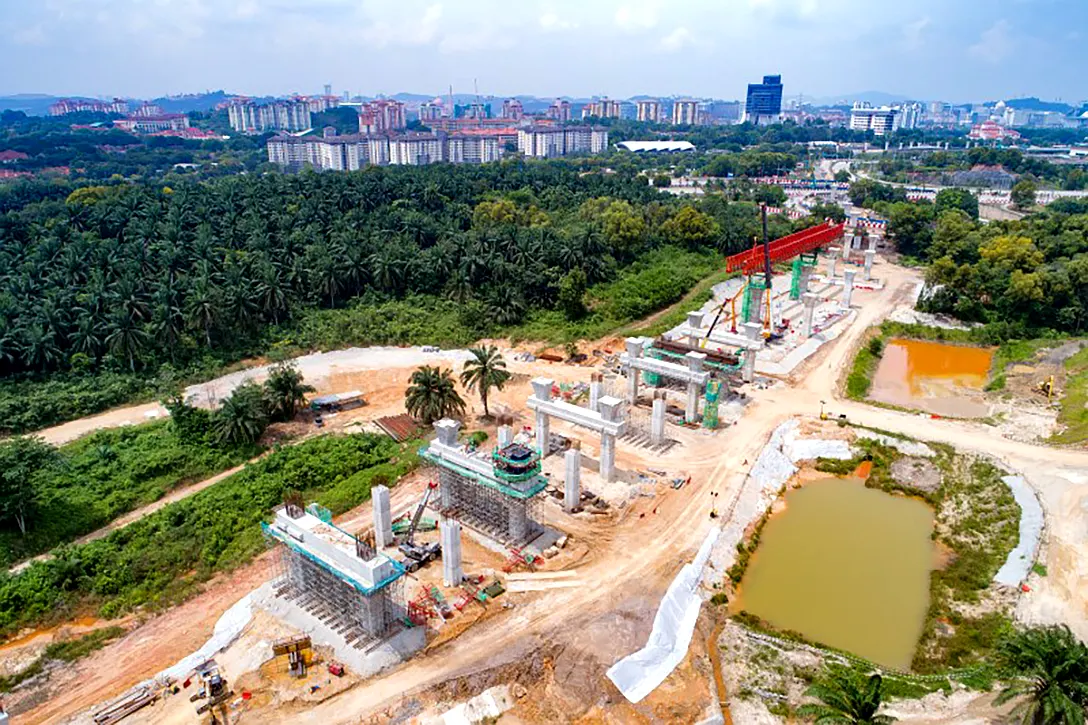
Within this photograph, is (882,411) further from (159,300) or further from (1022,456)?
→ (159,300)

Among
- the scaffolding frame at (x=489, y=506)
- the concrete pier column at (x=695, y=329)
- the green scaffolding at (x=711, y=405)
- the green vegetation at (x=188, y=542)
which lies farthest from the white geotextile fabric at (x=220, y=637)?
the concrete pier column at (x=695, y=329)

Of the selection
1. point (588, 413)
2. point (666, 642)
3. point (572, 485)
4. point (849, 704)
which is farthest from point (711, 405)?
point (849, 704)

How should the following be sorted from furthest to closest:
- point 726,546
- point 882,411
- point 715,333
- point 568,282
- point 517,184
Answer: point 517,184
point 568,282
point 715,333
point 882,411
point 726,546

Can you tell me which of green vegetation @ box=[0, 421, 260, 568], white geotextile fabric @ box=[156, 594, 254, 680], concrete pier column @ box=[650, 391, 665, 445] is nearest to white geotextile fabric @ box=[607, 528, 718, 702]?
concrete pier column @ box=[650, 391, 665, 445]

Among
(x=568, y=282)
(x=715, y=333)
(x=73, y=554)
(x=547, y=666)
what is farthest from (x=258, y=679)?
(x=568, y=282)

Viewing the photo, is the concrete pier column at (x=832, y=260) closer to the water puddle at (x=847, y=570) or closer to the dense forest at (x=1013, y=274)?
the dense forest at (x=1013, y=274)
